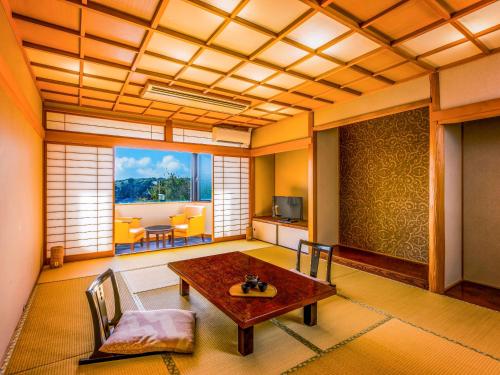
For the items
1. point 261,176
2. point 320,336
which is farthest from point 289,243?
point 320,336

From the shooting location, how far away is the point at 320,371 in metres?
1.86

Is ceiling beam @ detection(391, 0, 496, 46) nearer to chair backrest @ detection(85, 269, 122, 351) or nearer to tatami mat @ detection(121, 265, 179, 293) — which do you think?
chair backrest @ detection(85, 269, 122, 351)

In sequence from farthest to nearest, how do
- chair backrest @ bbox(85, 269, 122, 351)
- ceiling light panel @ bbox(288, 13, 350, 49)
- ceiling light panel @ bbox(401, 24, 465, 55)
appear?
ceiling light panel @ bbox(401, 24, 465, 55)
ceiling light panel @ bbox(288, 13, 350, 49)
chair backrest @ bbox(85, 269, 122, 351)

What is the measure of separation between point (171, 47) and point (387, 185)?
3952mm

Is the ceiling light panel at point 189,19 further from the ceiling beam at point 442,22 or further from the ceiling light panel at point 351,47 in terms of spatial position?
the ceiling beam at point 442,22

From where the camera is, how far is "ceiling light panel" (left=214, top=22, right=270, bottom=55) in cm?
239

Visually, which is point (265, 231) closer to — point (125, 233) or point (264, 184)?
point (264, 184)

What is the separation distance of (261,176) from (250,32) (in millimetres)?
4585

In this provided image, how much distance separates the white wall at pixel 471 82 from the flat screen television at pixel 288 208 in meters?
3.06

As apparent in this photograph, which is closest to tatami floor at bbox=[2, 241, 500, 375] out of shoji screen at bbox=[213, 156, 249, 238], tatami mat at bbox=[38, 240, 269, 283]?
tatami mat at bbox=[38, 240, 269, 283]

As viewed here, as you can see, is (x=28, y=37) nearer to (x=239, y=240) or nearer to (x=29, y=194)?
(x=29, y=194)

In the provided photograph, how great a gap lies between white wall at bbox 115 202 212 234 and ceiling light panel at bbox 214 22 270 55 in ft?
16.6

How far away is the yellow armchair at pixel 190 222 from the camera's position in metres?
5.97

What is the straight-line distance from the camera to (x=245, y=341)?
202 centimetres
